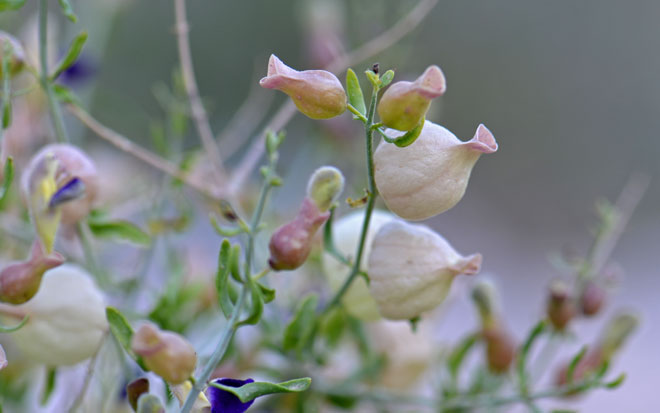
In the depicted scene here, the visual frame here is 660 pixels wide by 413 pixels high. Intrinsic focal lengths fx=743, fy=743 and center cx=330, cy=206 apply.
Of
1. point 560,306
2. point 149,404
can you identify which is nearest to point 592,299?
point 560,306

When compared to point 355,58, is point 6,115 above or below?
below

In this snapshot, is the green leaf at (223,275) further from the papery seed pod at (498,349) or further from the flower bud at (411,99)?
the papery seed pod at (498,349)

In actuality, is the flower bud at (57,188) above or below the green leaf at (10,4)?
below

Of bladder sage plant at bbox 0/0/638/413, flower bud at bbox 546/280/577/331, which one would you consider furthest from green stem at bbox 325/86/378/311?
flower bud at bbox 546/280/577/331

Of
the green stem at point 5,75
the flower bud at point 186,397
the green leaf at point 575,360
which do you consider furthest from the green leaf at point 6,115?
the green leaf at point 575,360

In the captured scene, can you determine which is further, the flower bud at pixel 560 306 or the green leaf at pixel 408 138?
the flower bud at pixel 560 306

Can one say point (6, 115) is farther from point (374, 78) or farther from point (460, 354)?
point (460, 354)

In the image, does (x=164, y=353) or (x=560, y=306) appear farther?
(x=560, y=306)

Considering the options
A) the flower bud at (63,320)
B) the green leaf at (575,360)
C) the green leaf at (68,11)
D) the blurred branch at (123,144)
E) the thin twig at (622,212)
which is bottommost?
the flower bud at (63,320)
